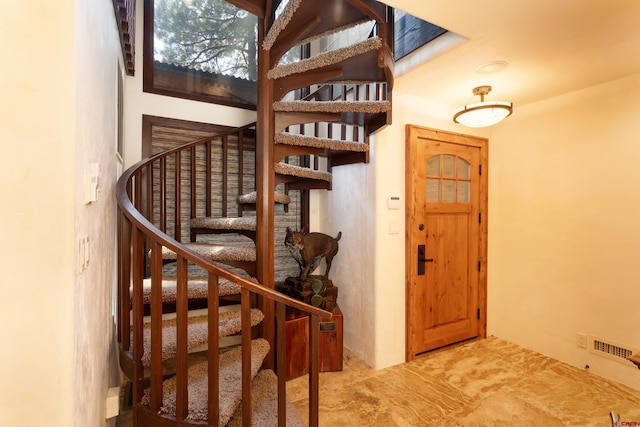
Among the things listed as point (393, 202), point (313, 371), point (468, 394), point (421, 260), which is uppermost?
point (393, 202)

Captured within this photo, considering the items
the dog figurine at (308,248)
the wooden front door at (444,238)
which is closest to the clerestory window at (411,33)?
the wooden front door at (444,238)

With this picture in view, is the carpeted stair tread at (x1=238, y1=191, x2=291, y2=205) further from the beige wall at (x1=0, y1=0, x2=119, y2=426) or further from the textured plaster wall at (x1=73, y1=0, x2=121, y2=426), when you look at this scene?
the beige wall at (x1=0, y1=0, x2=119, y2=426)

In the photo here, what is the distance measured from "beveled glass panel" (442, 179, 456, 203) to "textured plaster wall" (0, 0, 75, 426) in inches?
110

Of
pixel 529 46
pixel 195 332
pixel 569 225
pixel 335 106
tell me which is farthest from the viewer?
pixel 569 225

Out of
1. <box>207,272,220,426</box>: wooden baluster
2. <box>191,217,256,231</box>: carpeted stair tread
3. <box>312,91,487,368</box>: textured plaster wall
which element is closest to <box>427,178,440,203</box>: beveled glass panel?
<box>312,91,487,368</box>: textured plaster wall

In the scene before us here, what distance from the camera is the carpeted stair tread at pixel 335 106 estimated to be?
2002 millimetres

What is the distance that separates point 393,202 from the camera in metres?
2.59

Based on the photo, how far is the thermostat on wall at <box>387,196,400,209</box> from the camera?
8.45ft

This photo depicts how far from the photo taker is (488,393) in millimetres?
2154

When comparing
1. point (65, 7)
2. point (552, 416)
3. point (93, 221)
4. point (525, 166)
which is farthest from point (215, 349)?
point (525, 166)

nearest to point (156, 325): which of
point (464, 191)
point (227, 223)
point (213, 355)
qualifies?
point (213, 355)

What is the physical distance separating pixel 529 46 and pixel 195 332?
8.71 ft

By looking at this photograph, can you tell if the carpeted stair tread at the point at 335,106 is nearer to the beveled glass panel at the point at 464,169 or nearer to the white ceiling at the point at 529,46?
the white ceiling at the point at 529,46

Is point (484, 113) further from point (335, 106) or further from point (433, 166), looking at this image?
point (335, 106)
